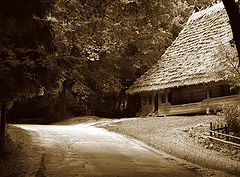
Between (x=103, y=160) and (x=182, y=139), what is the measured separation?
5.76 m

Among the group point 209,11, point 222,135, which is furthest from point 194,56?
point 222,135

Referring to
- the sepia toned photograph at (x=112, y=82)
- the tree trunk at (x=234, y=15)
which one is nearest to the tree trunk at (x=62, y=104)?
the sepia toned photograph at (x=112, y=82)

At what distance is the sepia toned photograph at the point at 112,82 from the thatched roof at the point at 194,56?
10 cm

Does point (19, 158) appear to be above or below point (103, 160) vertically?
above

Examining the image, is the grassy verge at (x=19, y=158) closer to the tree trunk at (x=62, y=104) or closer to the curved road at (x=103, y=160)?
the curved road at (x=103, y=160)

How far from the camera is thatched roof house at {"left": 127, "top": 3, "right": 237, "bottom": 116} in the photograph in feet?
56.7

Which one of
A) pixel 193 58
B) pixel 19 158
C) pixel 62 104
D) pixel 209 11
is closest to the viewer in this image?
pixel 19 158

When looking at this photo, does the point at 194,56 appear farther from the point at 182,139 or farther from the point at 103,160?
the point at 103,160

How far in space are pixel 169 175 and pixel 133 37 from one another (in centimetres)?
561

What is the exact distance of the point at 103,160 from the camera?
740 cm

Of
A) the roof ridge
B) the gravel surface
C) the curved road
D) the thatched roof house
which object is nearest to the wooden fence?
the gravel surface

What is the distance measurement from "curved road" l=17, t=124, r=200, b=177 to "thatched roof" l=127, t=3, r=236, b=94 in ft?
28.1

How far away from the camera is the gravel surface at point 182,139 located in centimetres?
901

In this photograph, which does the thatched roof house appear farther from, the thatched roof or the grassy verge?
the grassy verge
